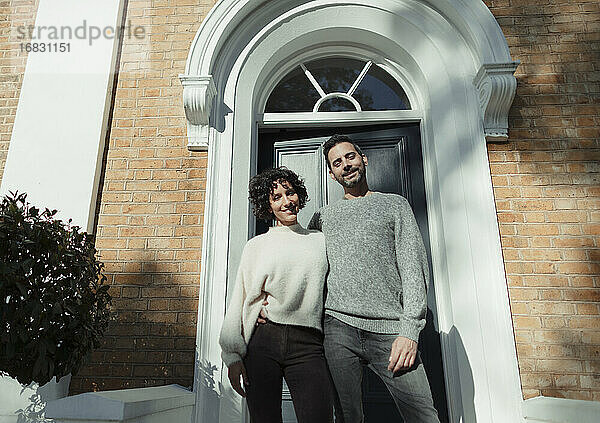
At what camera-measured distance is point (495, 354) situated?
10.0ft

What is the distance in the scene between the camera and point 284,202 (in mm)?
2389

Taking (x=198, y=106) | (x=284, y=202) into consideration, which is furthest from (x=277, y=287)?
(x=198, y=106)

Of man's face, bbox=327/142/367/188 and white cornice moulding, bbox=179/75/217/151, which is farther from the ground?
white cornice moulding, bbox=179/75/217/151

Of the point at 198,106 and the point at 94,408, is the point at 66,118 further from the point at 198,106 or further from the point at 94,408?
the point at 94,408

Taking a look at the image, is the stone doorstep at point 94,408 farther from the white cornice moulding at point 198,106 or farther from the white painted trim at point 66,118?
the white cornice moulding at point 198,106

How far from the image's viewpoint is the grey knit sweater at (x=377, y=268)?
86.3 inches

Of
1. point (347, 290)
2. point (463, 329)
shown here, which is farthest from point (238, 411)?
point (463, 329)

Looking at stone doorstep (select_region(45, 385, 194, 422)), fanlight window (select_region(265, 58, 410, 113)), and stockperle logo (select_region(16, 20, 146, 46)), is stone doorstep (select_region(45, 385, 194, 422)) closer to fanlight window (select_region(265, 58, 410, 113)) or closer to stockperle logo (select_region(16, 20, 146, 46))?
fanlight window (select_region(265, 58, 410, 113))

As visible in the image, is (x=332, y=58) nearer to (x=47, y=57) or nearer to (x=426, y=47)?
(x=426, y=47)

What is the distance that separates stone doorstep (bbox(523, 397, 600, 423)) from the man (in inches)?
27.5

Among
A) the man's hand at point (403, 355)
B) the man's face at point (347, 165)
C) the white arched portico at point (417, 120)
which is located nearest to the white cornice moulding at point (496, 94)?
the white arched portico at point (417, 120)

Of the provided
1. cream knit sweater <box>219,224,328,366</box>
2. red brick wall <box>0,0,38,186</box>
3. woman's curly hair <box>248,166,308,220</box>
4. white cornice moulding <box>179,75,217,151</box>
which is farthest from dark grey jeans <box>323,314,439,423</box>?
red brick wall <box>0,0,38,186</box>

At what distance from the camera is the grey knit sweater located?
2191mm

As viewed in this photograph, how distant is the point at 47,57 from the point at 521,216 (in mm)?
3912
